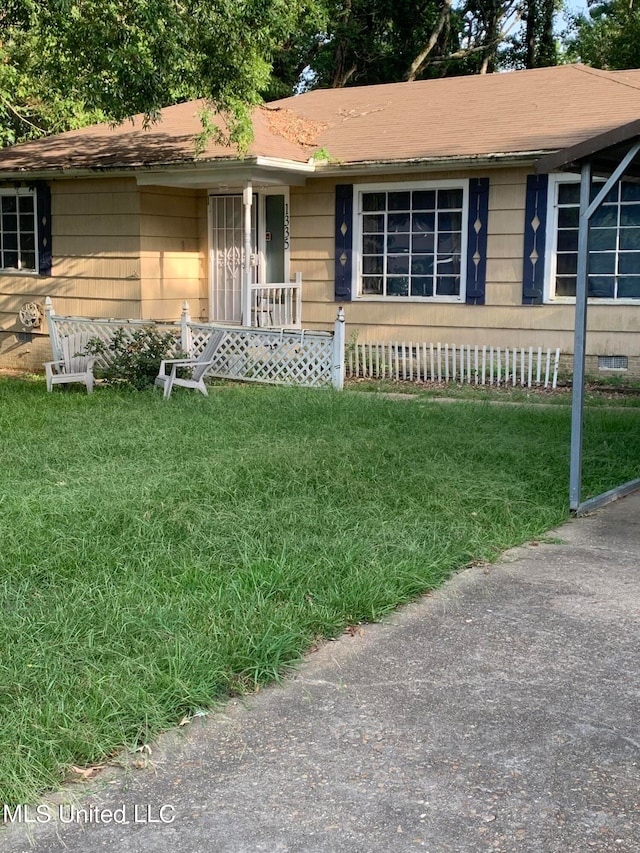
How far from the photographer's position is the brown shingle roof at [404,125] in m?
14.1

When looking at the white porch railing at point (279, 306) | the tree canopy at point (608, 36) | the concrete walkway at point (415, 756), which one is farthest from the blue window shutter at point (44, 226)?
the tree canopy at point (608, 36)

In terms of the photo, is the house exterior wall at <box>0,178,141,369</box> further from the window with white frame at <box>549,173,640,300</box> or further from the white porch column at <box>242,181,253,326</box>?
the window with white frame at <box>549,173,640,300</box>

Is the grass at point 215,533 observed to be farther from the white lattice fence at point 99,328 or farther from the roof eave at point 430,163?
the roof eave at point 430,163

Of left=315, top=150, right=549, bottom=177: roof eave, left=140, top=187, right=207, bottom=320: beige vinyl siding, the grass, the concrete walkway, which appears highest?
left=315, top=150, right=549, bottom=177: roof eave

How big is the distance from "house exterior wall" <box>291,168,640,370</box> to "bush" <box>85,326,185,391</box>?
9.11ft

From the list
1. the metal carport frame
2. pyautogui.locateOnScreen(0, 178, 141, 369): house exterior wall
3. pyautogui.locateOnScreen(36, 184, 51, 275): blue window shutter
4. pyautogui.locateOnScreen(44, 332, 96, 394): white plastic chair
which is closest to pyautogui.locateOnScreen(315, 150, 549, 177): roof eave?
pyautogui.locateOnScreen(0, 178, 141, 369): house exterior wall

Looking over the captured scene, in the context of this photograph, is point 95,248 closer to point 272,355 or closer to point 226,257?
point 226,257

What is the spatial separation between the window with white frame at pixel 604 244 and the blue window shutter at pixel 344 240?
3.23 m

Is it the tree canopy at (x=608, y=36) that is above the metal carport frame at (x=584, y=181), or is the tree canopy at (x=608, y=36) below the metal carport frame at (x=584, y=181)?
above

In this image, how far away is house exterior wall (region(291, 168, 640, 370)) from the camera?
1370cm

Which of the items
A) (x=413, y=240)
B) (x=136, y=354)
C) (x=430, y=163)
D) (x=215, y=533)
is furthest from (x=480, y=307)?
(x=215, y=533)

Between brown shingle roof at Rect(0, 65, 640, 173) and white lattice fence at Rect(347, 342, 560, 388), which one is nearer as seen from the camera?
white lattice fence at Rect(347, 342, 560, 388)

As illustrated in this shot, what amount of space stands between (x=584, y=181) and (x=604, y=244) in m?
7.38

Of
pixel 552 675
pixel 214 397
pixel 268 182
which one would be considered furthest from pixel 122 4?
pixel 552 675
